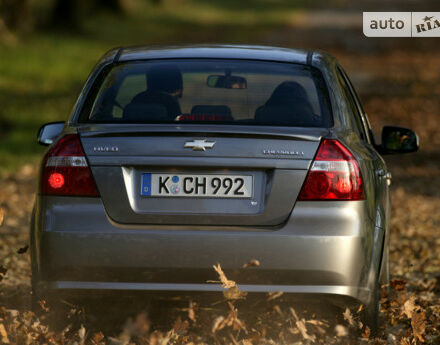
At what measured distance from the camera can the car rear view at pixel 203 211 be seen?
459 centimetres

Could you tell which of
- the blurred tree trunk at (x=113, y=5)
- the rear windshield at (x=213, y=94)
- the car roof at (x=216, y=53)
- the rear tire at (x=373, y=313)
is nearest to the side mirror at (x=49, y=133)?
the rear windshield at (x=213, y=94)

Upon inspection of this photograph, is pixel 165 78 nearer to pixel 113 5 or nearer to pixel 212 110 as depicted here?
pixel 212 110

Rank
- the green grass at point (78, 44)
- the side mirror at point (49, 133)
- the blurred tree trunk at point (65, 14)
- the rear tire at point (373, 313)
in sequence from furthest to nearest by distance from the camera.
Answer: the blurred tree trunk at point (65, 14) → the green grass at point (78, 44) → the side mirror at point (49, 133) → the rear tire at point (373, 313)

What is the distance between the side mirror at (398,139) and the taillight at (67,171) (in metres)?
2.27

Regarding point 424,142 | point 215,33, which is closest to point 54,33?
point 215,33

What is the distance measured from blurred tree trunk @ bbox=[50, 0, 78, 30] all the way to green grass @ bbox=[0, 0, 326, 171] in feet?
1.87

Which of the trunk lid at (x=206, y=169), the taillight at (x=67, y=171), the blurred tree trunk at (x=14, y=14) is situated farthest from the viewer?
the blurred tree trunk at (x=14, y=14)

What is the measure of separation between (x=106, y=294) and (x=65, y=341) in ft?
2.21

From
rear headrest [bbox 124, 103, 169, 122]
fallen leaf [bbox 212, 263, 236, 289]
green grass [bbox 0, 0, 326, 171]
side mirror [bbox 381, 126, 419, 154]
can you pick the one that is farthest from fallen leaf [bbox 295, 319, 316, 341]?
green grass [bbox 0, 0, 326, 171]

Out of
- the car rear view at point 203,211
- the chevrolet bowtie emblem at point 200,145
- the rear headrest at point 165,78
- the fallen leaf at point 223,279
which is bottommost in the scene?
the fallen leaf at point 223,279

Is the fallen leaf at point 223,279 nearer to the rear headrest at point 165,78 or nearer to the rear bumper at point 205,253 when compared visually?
the rear bumper at point 205,253

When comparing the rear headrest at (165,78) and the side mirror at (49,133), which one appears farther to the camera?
the side mirror at (49,133)

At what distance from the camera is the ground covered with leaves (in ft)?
16.1

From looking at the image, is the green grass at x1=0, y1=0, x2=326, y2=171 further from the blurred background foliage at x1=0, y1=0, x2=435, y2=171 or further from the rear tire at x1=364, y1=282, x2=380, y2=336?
the rear tire at x1=364, y1=282, x2=380, y2=336
